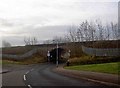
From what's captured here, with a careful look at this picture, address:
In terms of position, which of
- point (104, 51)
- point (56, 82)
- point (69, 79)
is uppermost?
point (104, 51)

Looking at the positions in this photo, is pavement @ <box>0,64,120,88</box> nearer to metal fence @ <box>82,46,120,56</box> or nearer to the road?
the road

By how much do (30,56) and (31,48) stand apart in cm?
734

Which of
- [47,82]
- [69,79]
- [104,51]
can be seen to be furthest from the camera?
[104,51]

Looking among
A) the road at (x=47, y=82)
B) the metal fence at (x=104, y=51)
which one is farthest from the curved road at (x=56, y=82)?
the metal fence at (x=104, y=51)

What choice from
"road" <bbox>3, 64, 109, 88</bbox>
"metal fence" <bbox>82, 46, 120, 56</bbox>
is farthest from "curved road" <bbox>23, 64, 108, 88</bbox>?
"metal fence" <bbox>82, 46, 120, 56</bbox>

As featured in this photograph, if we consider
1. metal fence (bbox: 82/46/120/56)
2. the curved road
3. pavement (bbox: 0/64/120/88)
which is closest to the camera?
the curved road

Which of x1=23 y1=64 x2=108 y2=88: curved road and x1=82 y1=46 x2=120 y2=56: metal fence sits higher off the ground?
x1=82 y1=46 x2=120 y2=56: metal fence

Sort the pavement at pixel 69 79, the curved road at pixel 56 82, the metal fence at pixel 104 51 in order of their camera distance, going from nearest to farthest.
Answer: the curved road at pixel 56 82, the pavement at pixel 69 79, the metal fence at pixel 104 51

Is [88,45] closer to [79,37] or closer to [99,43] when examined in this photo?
[99,43]

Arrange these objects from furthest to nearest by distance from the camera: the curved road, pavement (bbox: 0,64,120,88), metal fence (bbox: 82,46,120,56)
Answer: metal fence (bbox: 82,46,120,56), pavement (bbox: 0,64,120,88), the curved road

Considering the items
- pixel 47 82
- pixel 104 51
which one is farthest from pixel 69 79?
pixel 104 51

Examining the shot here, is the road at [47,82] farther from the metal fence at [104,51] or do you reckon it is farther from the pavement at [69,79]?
the metal fence at [104,51]

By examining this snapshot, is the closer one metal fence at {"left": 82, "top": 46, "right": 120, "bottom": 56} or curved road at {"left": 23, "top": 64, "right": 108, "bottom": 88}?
curved road at {"left": 23, "top": 64, "right": 108, "bottom": 88}

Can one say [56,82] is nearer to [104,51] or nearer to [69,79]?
[69,79]
